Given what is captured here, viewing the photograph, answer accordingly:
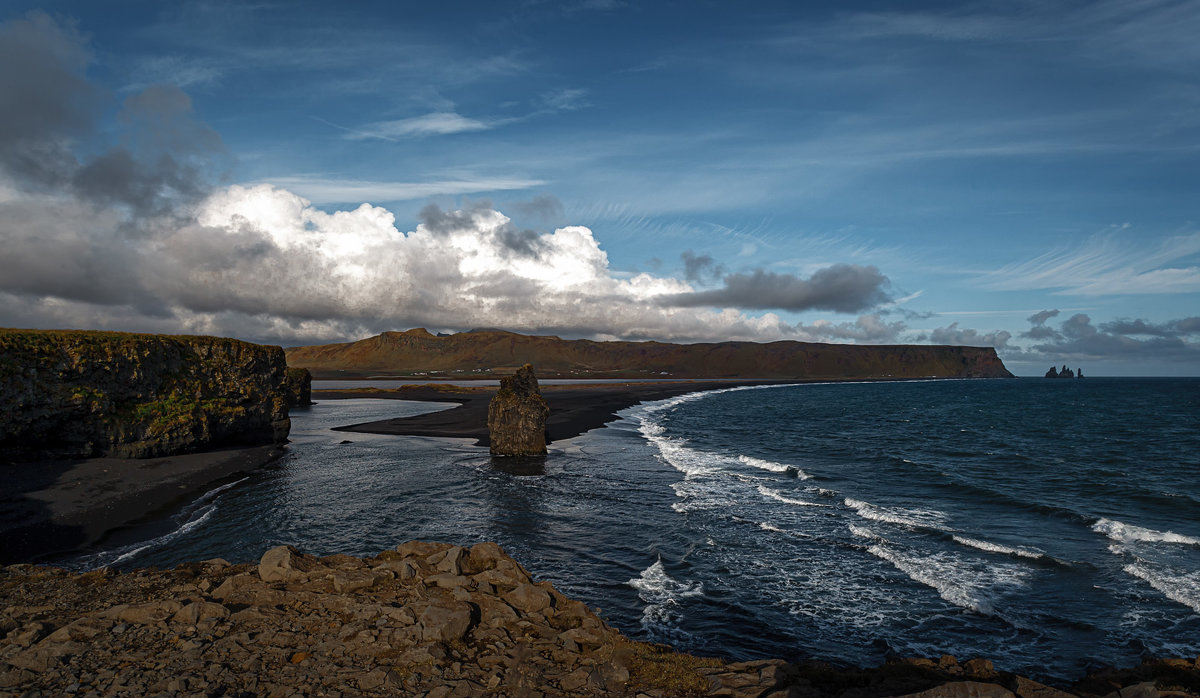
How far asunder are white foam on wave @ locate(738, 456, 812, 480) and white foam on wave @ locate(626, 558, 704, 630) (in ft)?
65.9

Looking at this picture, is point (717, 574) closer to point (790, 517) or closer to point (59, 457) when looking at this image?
point (790, 517)

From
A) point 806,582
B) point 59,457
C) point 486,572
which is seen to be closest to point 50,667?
point 486,572

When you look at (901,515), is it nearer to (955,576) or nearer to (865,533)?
(865,533)

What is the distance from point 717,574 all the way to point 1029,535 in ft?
47.7

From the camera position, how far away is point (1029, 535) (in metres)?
23.7

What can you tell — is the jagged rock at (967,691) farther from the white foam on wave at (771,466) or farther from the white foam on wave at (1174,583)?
the white foam on wave at (771,466)

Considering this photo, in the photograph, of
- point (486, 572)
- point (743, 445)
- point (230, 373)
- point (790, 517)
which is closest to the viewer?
point (486, 572)

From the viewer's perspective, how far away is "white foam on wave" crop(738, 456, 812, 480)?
3675 centimetres

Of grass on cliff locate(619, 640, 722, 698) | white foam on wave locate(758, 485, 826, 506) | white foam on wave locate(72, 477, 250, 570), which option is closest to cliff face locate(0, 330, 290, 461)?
white foam on wave locate(72, 477, 250, 570)

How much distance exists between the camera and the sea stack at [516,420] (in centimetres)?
4128

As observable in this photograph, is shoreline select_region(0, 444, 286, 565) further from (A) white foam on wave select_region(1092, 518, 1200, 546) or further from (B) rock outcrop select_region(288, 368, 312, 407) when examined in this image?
(B) rock outcrop select_region(288, 368, 312, 407)

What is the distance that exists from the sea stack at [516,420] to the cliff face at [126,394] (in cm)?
1882

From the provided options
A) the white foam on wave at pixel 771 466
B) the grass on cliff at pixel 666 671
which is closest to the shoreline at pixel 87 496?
the grass on cliff at pixel 666 671

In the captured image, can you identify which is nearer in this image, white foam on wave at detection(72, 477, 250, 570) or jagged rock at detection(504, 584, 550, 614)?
jagged rock at detection(504, 584, 550, 614)
